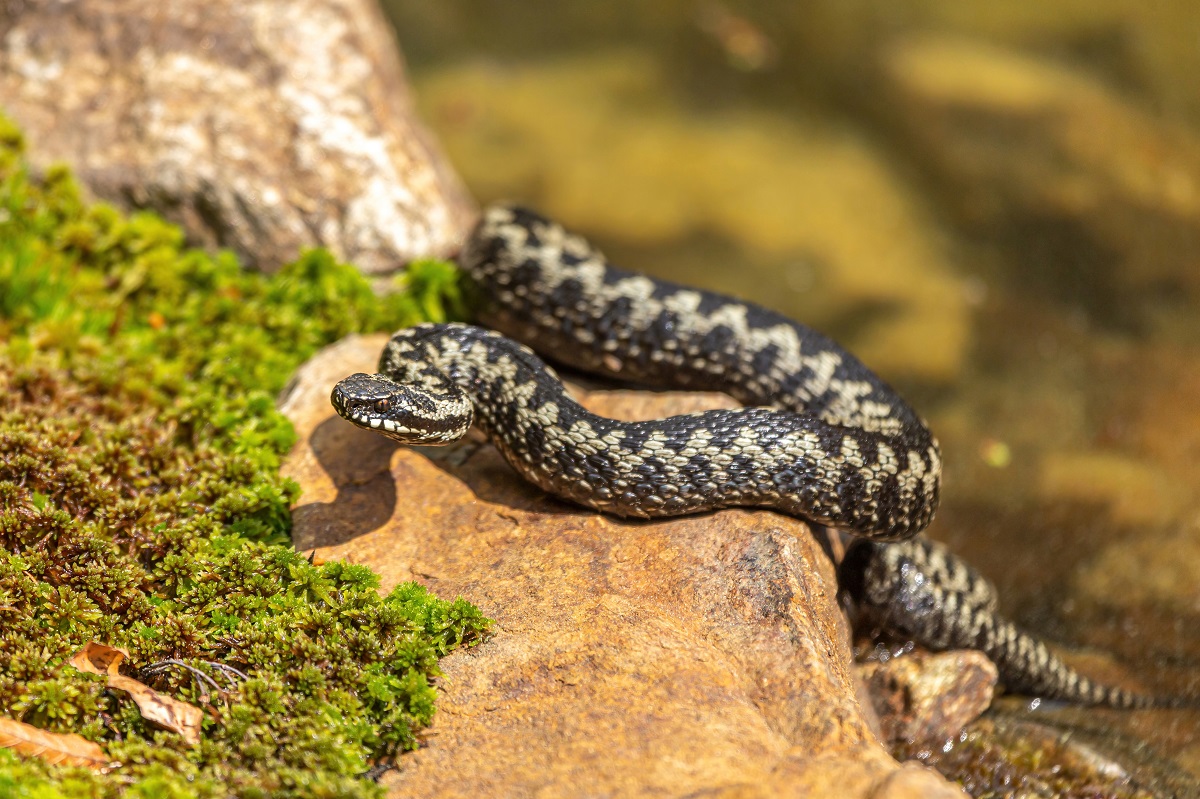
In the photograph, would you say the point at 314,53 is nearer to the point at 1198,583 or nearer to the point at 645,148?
the point at 645,148

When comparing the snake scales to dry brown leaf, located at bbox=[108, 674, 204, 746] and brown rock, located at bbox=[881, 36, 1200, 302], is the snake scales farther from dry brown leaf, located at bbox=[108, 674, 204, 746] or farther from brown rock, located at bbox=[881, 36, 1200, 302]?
brown rock, located at bbox=[881, 36, 1200, 302]

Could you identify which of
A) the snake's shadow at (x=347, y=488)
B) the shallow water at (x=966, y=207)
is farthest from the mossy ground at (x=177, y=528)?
the shallow water at (x=966, y=207)

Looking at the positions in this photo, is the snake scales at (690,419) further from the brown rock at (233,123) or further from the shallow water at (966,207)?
the brown rock at (233,123)

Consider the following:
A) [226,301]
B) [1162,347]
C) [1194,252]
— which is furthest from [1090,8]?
[226,301]

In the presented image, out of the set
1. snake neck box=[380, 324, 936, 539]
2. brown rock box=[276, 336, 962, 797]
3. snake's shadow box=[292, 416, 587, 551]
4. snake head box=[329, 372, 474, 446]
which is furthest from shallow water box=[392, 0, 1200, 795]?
snake head box=[329, 372, 474, 446]

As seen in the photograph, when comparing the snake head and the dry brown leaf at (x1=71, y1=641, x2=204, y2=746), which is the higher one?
the snake head

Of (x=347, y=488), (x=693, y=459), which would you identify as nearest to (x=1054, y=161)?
(x=693, y=459)

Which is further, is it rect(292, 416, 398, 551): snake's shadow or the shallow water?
the shallow water
